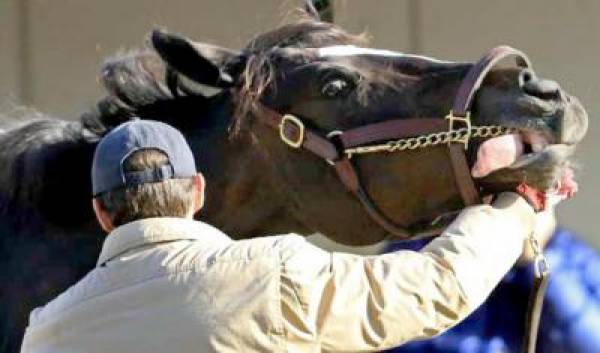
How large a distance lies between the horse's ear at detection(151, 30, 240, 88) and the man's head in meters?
0.77

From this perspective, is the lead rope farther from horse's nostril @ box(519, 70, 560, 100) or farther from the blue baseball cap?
the blue baseball cap

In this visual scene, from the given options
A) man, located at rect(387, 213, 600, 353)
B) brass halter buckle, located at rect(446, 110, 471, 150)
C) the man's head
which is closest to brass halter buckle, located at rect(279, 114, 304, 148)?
brass halter buckle, located at rect(446, 110, 471, 150)

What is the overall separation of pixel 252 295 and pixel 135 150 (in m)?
0.31

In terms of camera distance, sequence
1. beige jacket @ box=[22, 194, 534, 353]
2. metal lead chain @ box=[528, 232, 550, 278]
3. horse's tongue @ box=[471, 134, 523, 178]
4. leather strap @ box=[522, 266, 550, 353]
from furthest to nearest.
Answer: leather strap @ box=[522, 266, 550, 353] < horse's tongue @ box=[471, 134, 523, 178] < metal lead chain @ box=[528, 232, 550, 278] < beige jacket @ box=[22, 194, 534, 353]

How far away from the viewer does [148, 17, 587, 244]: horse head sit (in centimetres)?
254

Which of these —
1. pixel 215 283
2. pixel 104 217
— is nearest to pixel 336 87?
pixel 104 217

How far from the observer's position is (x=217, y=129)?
9.57 feet

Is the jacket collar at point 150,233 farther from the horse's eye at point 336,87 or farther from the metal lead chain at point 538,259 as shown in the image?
the horse's eye at point 336,87

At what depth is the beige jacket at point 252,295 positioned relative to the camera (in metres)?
1.98

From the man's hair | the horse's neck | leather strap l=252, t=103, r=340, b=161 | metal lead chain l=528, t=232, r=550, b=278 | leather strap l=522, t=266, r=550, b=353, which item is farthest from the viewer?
the horse's neck

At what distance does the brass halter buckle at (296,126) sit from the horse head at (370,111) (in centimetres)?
1

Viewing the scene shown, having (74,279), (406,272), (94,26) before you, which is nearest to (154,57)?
(74,279)

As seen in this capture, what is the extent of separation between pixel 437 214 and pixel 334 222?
0.25m

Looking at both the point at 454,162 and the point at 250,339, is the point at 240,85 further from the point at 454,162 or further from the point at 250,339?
the point at 250,339
